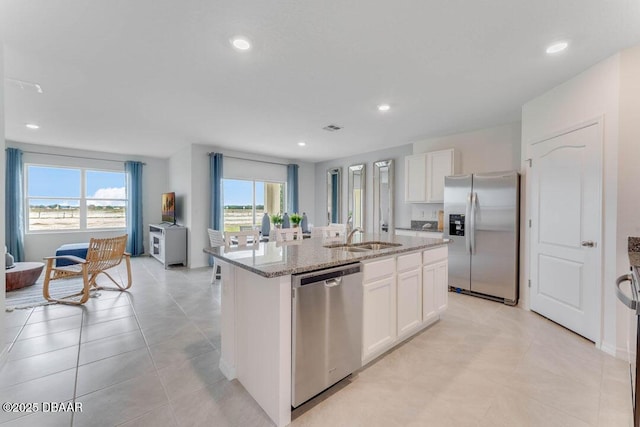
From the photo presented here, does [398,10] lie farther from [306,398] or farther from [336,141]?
[336,141]

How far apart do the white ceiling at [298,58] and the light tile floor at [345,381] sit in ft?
8.44

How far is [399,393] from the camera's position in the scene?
6.14 ft

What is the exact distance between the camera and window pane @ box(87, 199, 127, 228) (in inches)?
259

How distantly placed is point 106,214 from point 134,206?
680 mm

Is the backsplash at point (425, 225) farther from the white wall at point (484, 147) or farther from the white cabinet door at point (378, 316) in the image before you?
the white cabinet door at point (378, 316)

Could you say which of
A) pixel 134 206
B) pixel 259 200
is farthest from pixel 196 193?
pixel 134 206

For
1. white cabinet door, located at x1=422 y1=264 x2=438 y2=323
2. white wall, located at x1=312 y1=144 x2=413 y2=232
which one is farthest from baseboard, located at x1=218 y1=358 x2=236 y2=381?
white wall, located at x1=312 y1=144 x2=413 y2=232

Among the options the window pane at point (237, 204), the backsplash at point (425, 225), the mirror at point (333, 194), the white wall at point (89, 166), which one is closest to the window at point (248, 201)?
the window pane at point (237, 204)

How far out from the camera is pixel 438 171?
4.71 m

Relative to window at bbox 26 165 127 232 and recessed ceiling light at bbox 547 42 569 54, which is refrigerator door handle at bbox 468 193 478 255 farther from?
window at bbox 26 165 127 232

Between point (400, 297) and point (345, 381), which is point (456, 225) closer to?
point (400, 297)

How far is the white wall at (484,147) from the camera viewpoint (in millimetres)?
4094

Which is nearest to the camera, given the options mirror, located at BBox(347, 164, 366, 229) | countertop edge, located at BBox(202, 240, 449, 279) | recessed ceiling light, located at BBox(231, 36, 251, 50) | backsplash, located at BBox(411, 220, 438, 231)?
countertop edge, located at BBox(202, 240, 449, 279)

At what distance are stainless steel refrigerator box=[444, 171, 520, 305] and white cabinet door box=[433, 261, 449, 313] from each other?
1.16m
